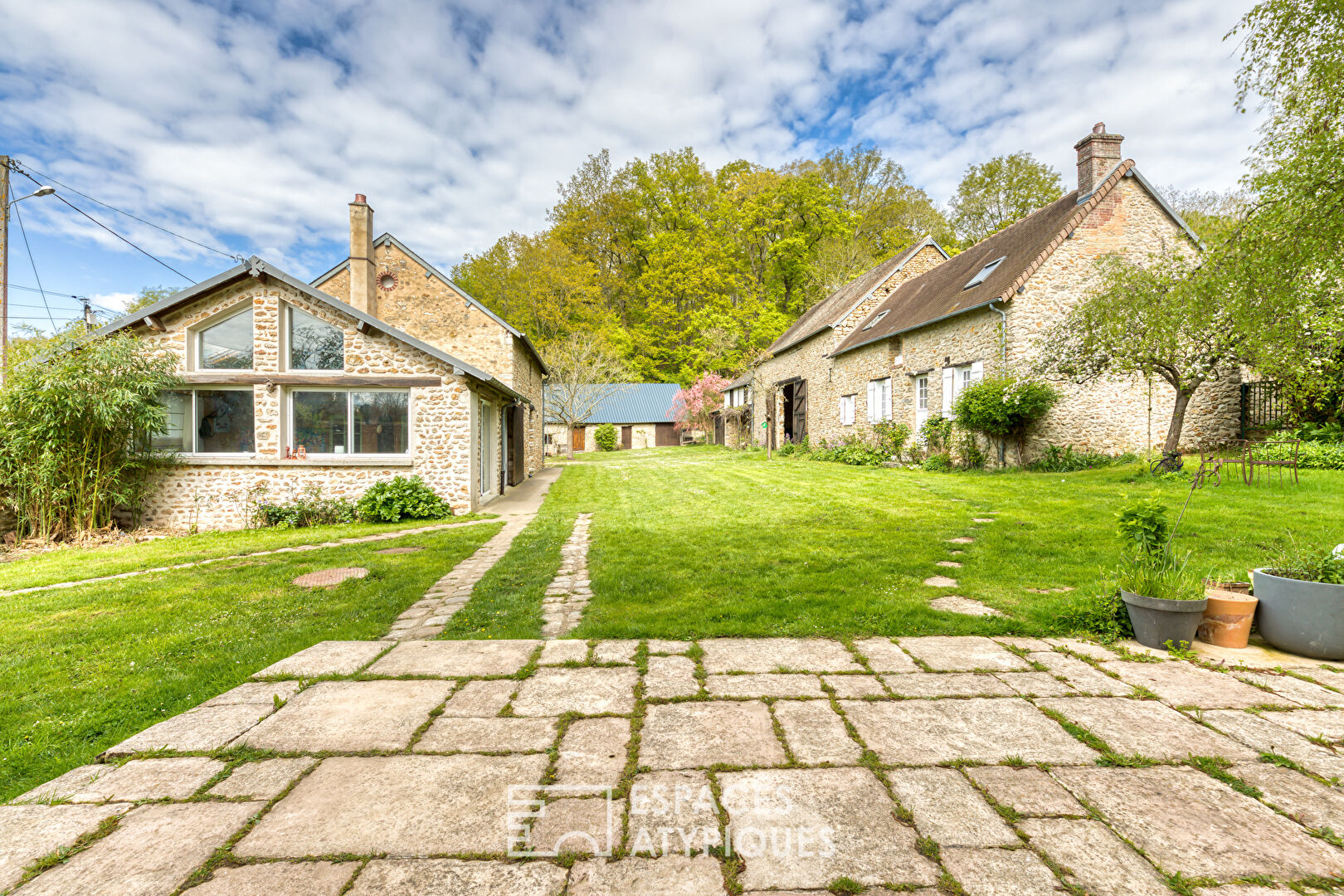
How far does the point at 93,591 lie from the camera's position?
5883 millimetres

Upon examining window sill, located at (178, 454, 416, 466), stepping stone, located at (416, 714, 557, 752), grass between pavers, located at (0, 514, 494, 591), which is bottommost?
grass between pavers, located at (0, 514, 494, 591)

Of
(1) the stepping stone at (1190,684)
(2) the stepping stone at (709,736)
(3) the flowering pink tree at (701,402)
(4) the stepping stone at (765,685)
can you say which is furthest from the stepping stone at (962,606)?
(3) the flowering pink tree at (701,402)

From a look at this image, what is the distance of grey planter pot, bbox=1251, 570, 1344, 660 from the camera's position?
3635mm

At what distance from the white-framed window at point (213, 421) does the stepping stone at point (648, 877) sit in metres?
11.6

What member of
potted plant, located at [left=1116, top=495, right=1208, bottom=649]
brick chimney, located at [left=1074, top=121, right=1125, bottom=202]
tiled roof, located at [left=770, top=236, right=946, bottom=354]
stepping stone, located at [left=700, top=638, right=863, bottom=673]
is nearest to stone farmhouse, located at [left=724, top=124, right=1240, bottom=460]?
brick chimney, located at [left=1074, top=121, right=1125, bottom=202]

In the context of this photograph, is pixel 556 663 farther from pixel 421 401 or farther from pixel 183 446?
pixel 183 446

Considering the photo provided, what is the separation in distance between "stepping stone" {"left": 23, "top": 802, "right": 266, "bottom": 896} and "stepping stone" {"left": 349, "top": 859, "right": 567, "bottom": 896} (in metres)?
0.60

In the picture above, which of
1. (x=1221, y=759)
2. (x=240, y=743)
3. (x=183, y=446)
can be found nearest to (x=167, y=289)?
(x=183, y=446)

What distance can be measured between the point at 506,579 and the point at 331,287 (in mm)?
15115

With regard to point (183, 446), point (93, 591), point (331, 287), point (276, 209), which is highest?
point (276, 209)

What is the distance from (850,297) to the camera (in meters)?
23.8

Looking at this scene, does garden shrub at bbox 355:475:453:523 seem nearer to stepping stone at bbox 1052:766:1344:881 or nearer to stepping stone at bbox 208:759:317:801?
stepping stone at bbox 208:759:317:801

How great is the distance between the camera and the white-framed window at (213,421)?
10.6 meters

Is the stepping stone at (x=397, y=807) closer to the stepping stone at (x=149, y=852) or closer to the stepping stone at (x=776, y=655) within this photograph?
the stepping stone at (x=149, y=852)
